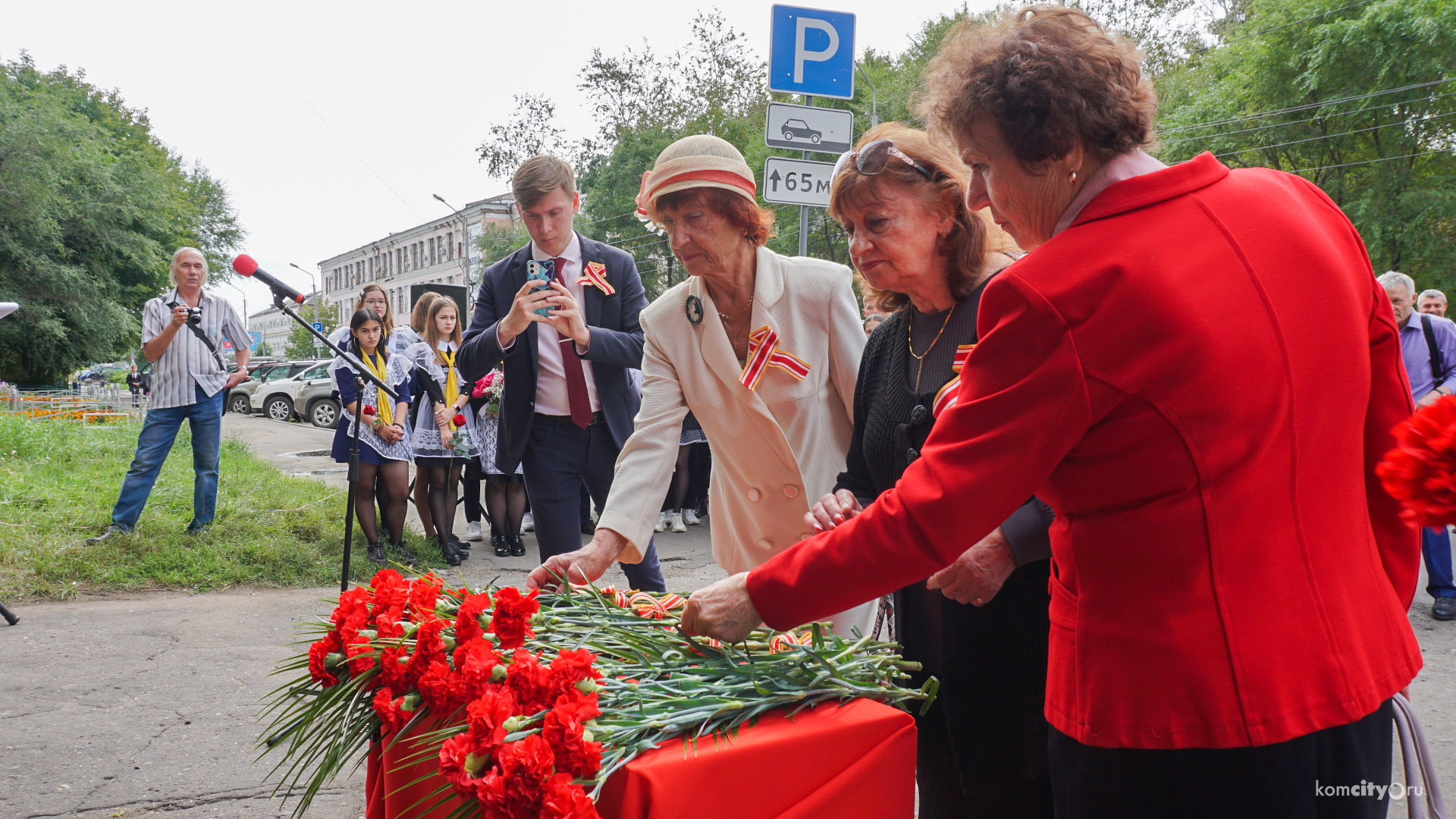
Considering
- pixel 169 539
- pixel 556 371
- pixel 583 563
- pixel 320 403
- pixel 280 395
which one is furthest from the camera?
pixel 280 395

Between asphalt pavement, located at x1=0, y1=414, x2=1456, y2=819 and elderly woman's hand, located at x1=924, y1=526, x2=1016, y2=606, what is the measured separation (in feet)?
4.56

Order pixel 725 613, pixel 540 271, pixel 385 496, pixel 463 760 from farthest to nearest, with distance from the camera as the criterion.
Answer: pixel 385 496
pixel 540 271
pixel 725 613
pixel 463 760

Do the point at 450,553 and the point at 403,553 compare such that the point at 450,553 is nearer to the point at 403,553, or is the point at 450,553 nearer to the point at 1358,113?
the point at 403,553

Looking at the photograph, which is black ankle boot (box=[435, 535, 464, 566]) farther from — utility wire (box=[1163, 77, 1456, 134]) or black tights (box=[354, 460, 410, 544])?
utility wire (box=[1163, 77, 1456, 134])

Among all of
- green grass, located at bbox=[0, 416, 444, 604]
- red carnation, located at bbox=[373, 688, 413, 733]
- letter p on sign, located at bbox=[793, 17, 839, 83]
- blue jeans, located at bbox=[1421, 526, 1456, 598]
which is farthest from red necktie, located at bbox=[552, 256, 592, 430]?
blue jeans, located at bbox=[1421, 526, 1456, 598]

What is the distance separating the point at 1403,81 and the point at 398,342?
22.4 metres

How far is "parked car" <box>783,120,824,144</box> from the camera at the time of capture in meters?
Answer: 7.20

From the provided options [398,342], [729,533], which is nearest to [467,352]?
[729,533]

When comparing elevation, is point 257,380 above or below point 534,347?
above

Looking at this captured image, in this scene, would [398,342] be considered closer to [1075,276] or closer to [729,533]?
[729,533]

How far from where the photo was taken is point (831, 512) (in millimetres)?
1930

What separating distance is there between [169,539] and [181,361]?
4.34ft

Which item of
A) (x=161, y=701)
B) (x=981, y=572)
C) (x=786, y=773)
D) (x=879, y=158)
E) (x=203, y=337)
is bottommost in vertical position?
(x=161, y=701)

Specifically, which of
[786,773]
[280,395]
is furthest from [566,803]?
[280,395]
